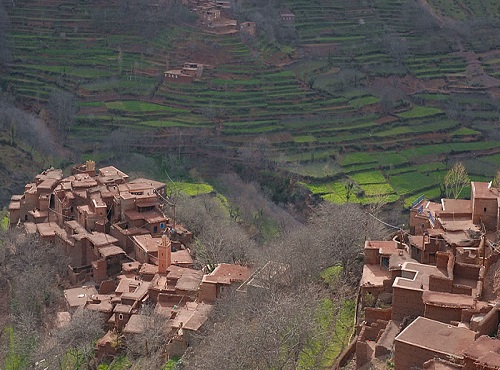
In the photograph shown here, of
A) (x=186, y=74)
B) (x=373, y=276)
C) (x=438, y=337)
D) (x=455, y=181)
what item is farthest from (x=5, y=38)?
(x=438, y=337)

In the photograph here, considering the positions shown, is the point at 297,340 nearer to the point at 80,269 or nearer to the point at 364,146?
the point at 80,269

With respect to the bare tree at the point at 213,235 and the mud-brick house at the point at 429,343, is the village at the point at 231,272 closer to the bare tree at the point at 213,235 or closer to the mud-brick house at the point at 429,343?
the mud-brick house at the point at 429,343

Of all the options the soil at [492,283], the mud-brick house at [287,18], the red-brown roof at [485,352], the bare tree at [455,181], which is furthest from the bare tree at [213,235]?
the mud-brick house at [287,18]

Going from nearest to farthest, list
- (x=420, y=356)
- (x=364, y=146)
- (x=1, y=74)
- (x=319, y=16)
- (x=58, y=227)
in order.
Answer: (x=420, y=356)
(x=58, y=227)
(x=364, y=146)
(x=1, y=74)
(x=319, y=16)

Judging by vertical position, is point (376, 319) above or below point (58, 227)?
above

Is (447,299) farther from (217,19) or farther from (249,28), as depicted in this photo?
(217,19)

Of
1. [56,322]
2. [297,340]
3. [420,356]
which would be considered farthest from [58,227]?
[420,356]
